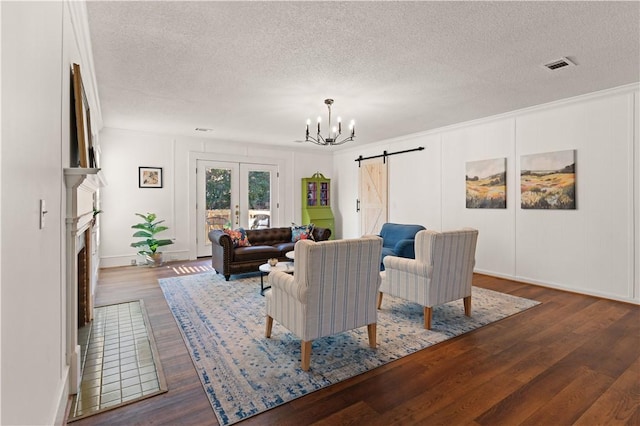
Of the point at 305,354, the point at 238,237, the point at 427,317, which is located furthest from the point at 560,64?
the point at 238,237

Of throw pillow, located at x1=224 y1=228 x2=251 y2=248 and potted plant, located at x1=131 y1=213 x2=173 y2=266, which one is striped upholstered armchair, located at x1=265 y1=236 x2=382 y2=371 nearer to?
throw pillow, located at x1=224 y1=228 x2=251 y2=248

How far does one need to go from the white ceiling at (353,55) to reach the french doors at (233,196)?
228 centimetres

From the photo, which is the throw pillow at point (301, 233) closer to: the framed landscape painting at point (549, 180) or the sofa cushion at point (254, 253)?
the sofa cushion at point (254, 253)

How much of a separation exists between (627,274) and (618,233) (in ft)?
1.65

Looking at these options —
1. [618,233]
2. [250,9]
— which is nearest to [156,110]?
[250,9]

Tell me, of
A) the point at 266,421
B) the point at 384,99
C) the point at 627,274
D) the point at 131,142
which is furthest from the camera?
the point at 131,142

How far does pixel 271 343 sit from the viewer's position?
2.86 metres

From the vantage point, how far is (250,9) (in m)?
2.34

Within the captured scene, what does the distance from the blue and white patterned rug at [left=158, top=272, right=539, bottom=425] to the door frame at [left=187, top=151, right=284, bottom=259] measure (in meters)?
2.59

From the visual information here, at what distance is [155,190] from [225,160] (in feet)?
5.15

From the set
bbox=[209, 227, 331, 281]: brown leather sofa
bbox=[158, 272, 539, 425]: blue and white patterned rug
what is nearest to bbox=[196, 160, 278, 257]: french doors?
Answer: bbox=[209, 227, 331, 281]: brown leather sofa

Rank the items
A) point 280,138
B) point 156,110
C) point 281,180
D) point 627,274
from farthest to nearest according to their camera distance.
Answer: point 281,180 → point 280,138 → point 156,110 → point 627,274

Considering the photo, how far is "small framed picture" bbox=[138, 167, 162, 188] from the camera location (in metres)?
6.39

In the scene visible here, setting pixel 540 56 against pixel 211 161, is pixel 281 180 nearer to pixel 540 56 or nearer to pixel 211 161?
pixel 211 161
